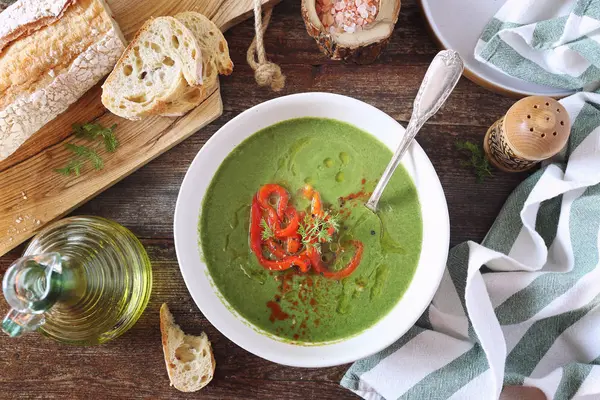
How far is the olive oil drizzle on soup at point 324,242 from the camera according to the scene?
8.78 feet

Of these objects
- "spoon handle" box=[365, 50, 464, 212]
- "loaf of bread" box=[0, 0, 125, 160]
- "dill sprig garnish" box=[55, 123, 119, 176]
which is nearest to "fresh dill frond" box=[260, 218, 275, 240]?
"spoon handle" box=[365, 50, 464, 212]

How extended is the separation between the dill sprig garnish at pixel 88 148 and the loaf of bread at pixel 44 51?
20 cm

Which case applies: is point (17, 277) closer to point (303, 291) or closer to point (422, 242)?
point (303, 291)

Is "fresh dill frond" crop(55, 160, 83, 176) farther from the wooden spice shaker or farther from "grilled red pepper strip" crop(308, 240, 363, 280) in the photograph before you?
the wooden spice shaker

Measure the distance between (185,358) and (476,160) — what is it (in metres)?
1.71

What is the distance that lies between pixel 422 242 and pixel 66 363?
187 centimetres

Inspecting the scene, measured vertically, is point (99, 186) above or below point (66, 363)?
above

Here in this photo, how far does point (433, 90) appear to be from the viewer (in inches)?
97.7

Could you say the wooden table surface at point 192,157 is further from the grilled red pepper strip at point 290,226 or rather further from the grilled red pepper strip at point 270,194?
the grilled red pepper strip at point 290,226

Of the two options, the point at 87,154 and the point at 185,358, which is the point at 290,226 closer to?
the point at 185,358

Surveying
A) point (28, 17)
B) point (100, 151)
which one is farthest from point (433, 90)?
point (28, 17)

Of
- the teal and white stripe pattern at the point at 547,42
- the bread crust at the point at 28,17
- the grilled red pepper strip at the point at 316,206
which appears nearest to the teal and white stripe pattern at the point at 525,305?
the teal and white stripe pattern at the point at 547,42

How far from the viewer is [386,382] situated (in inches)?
110

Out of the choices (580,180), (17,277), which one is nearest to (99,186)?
(17,277)
